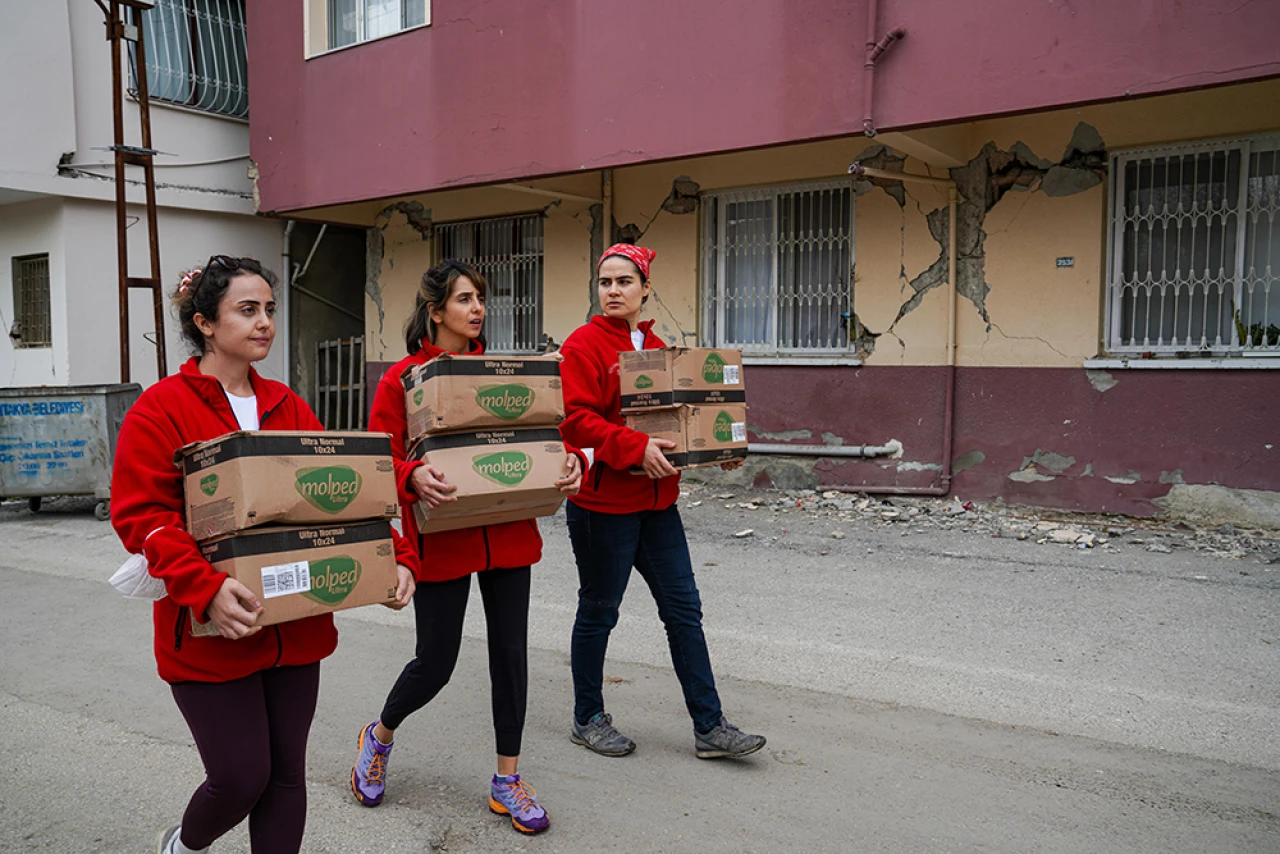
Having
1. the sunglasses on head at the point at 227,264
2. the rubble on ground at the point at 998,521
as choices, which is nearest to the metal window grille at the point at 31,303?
the rubble on ground at the point at 998,521

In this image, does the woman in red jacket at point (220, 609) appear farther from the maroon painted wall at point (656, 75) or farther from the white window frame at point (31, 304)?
the white window frame at point (31, 304)

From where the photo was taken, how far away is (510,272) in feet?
38.2

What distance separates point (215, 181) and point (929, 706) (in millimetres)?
11651

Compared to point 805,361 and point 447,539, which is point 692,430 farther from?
point 805,361

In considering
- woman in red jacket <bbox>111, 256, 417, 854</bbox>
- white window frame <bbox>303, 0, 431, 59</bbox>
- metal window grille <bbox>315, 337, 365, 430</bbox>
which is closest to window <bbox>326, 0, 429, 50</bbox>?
white window frame <bbox>303, 0, 431, 59</bbox>

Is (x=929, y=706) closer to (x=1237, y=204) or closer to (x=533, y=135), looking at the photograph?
(x=1237, y=204)

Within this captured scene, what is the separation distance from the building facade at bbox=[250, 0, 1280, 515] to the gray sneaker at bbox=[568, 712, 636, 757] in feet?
17.5

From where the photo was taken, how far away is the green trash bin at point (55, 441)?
9.04 meters

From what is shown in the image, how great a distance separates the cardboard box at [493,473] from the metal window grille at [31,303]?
10979mm

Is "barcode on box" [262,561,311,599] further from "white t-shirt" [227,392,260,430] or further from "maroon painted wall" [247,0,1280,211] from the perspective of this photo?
"maroon painted wall" [247,0,1280,211]

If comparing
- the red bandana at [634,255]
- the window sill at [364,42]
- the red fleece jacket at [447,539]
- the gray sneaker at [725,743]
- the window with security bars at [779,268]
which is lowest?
the gray sneaker at [725,743]

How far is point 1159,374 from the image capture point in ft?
A: 24.3

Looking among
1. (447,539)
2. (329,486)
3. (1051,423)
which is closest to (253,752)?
(329,486)

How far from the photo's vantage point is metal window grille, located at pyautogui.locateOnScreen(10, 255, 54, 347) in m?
11.8
